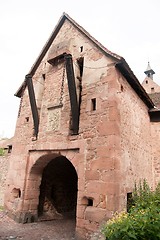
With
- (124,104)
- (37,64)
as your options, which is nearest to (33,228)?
(124,104)

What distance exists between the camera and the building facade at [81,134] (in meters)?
5.64

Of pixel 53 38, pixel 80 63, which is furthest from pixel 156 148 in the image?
pixel 53 38

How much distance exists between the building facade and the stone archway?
0.15 ft

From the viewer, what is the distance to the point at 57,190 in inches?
381

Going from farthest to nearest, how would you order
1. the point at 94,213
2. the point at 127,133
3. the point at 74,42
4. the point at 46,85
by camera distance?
1. the point at 46,85
2. the point at 74,42
3. the point at 127,133
4. the point at 94,213

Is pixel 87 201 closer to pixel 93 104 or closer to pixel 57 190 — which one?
pixel 93 104

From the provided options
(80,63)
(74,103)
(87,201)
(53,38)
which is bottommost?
(87,201)

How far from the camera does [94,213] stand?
5.39m

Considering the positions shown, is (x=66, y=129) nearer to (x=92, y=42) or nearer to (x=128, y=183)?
(x=128, y=183)

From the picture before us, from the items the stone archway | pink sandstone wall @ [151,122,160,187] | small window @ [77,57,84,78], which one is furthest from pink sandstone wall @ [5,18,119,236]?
pink sandstone wall @ [151,122,160,187]

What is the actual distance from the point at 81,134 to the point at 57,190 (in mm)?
4568

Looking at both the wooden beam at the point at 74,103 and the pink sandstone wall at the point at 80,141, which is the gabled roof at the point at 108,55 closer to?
the pink sandstone wall at the point at 80,141

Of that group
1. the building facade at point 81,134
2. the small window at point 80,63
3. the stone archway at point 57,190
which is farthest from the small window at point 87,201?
the small window at point 80,63

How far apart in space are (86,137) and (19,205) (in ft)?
12.8
